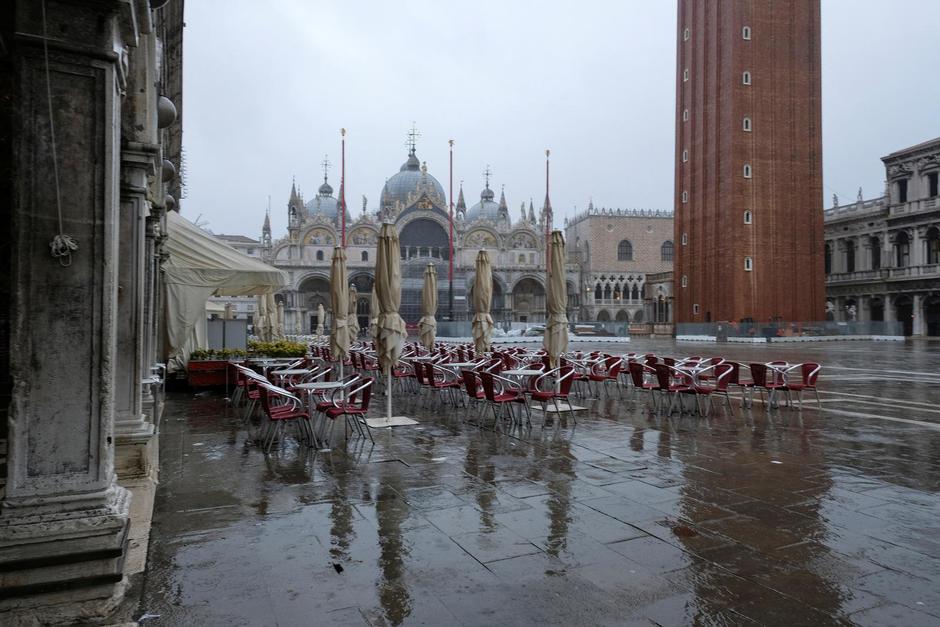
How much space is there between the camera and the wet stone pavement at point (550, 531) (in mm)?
2979

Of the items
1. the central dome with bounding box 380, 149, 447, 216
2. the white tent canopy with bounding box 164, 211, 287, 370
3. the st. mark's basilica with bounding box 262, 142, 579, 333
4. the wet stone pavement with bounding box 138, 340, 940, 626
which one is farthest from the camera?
the central dome with bounding box 380, 149, 447, 216

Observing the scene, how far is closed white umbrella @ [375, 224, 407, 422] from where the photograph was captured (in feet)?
26.8

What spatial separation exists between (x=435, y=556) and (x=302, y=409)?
3.41 m

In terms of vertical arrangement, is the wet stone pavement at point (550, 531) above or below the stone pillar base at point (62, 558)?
below

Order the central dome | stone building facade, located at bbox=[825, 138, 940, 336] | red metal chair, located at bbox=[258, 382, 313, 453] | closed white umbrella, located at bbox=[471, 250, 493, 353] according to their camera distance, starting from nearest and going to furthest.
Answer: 1. red metal chair, located at bbox=[258, 382, 313, 453]
2. closed white umbrella, located at bbox=[471, 250, 493, 353]
3. stone building facade, located at bbox=[825, 138, 940, 336]
4. the central dome

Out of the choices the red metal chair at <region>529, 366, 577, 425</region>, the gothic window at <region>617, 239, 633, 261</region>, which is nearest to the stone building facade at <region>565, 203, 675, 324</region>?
the gothic window at <region>617, 239, 633, 261</region>

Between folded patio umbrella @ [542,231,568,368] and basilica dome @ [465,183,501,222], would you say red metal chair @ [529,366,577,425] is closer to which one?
folded patio umbrella @ [542,231,568,368]

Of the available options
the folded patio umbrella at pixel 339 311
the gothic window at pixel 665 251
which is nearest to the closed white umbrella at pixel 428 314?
the folded patio umbrella at pixel 339 311

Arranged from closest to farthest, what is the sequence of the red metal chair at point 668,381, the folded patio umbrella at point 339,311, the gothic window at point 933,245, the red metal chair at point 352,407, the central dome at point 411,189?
the red metal chair at point 352,407
the red metal chair at point 668,381
the folded patio umbrella at point 339,311
the gothic window at point 933,245
the central dome at point 411,189

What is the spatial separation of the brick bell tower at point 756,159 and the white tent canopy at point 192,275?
34.8 m

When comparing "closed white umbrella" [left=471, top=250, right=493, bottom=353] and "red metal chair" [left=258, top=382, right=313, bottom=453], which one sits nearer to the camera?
"red metal chair" [left=258, top=382, right=313, bottom=453]

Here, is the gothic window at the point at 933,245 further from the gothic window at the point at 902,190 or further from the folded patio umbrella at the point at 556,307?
the folded patio umbrella at the point at 556,307

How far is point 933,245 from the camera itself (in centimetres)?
4294

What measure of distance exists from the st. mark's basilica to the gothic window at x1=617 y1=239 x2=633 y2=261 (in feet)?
27.7
